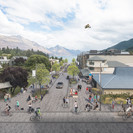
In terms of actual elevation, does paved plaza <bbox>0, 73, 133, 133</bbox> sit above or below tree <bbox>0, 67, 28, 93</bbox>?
below

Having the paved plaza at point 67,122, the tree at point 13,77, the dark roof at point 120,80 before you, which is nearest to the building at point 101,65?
the dark roof at point 120,80

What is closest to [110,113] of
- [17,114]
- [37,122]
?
[37,122]

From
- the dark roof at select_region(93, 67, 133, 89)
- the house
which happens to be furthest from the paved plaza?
the dark roof at select_region(93, 67, 133, 89)

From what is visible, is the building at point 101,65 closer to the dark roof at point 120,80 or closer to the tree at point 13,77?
the dark roof at point 120,80

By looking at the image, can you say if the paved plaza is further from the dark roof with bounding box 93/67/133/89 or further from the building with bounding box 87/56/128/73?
the building with bounding box 87/56/128/73

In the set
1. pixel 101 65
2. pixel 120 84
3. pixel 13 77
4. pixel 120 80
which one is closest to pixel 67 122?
pixel 13 77

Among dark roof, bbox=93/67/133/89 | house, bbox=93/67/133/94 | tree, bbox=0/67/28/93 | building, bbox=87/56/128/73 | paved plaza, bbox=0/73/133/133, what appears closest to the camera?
paved plaza, bbox=0/73/133/133

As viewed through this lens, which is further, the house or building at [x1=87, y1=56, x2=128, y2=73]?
building at [x1=87, y1=56, x2=128, y2=73]

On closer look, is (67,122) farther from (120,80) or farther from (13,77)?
(120,80)

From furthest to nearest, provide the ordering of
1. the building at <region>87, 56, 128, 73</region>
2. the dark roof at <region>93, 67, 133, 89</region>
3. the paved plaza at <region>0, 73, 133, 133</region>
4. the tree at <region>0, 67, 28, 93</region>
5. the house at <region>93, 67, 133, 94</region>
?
the building at <region>87, 56, 128, 73</region>
the dark roof at <region>93, 67, 133, 89</region>
the house at <region>93, 67, 133, 94</region>
the tree at <region>0, 67, 28, 93</region>
the paved plaza at <region>0, 73, 133, 133</region>

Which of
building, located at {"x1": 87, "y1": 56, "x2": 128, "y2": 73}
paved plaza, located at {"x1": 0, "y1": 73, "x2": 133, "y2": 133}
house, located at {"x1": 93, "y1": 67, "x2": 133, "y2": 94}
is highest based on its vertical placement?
building, located at {"x1": 87, "y1": 56, "x2": 128, "y2": 73}

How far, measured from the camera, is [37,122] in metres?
18.0

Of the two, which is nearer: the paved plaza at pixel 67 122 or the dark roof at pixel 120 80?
the paved plaza at pixel 67 122

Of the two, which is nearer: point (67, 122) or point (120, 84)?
point (67, 122)
